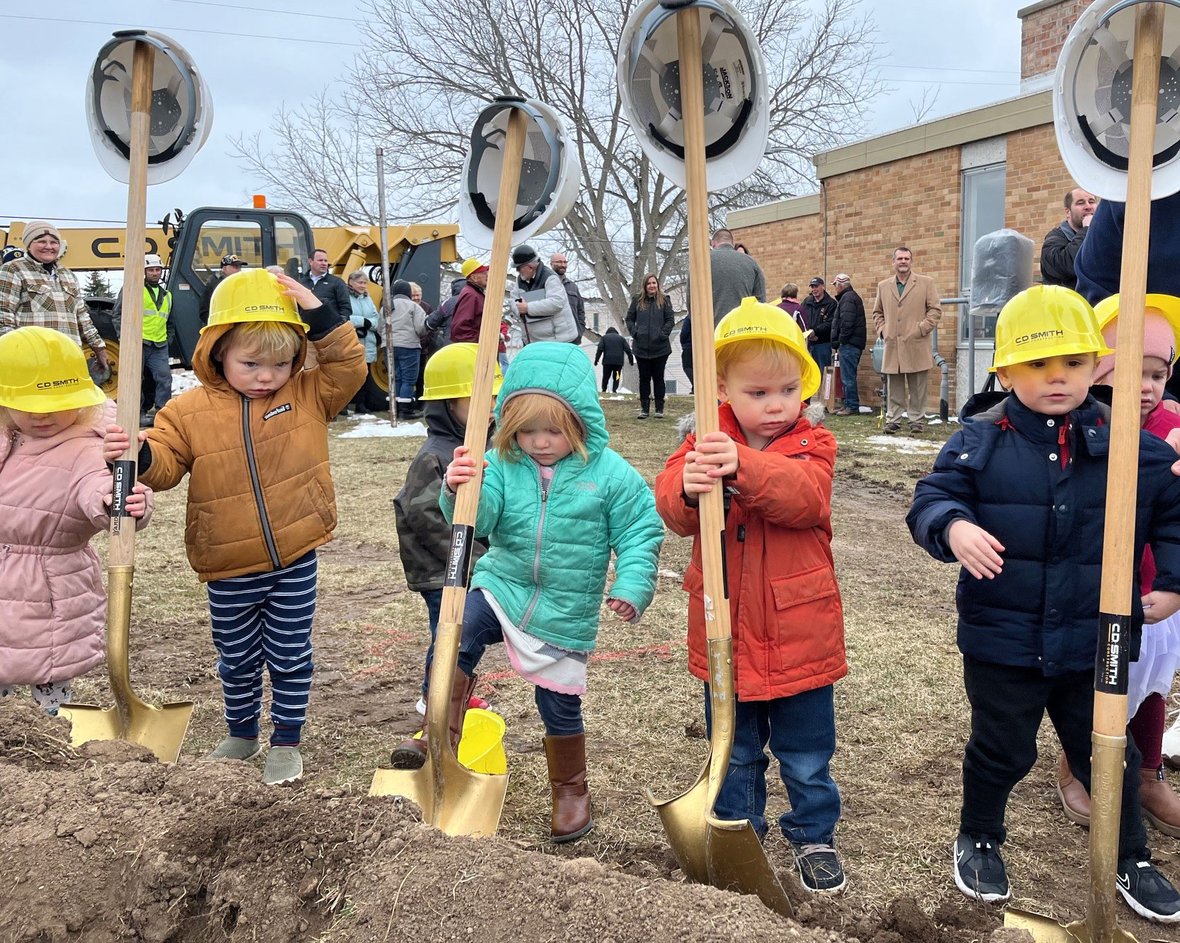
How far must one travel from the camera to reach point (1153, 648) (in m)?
2.87

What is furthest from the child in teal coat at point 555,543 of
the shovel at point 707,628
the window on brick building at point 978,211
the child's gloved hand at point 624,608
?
the window on brick building at point 978,211

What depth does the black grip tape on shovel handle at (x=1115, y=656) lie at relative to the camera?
2.11 m

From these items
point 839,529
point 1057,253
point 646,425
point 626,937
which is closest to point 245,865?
point 626,937

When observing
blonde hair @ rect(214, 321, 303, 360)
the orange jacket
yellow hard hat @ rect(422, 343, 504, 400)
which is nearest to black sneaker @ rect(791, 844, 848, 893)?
the orange jacket

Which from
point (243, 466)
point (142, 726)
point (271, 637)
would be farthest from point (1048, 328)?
point (142, 726)

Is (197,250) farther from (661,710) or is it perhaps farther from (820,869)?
(820,869)

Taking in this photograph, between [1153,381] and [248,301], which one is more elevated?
[248,301]

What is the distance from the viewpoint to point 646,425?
13.2 metres

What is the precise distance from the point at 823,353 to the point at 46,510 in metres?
12.5

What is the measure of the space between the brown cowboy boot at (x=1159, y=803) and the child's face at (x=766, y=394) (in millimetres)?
1534

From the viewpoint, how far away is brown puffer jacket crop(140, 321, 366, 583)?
3.31 metres

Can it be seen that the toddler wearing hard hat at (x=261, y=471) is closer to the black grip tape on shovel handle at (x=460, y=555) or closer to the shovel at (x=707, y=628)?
the black grip tape on shovel handle at (x=460, y=555)

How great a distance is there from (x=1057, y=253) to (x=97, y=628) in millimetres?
6215

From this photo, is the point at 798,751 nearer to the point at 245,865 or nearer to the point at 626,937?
the point at 626,937
